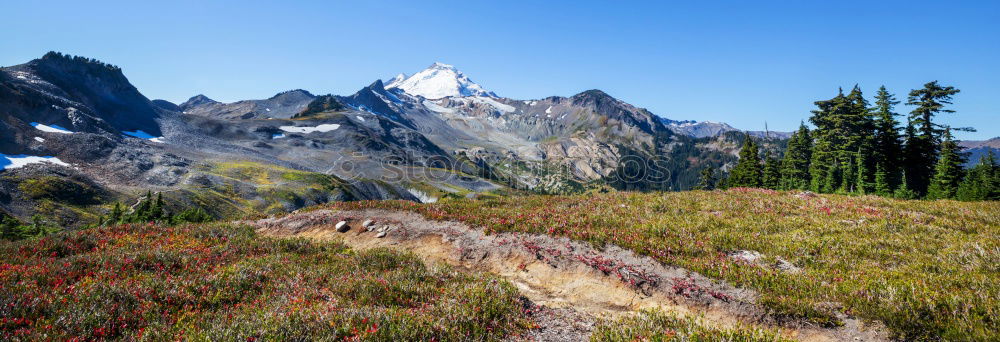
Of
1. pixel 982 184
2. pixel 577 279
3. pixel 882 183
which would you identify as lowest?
pixel 577 279

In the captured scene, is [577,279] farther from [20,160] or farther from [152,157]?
[152,157]

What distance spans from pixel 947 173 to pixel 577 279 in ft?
209

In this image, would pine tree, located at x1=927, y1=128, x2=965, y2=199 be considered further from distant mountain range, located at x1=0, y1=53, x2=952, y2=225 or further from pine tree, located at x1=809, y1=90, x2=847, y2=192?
distant mountain range, located at x1=0, y1=53, x2=952, y2=225

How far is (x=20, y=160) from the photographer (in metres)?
74.4

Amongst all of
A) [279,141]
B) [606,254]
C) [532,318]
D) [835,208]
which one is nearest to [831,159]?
[835,208]

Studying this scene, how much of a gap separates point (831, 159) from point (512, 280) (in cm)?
6525

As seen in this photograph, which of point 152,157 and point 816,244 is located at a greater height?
point 152,157

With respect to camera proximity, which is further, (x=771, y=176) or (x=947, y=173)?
(x=771, y=176)

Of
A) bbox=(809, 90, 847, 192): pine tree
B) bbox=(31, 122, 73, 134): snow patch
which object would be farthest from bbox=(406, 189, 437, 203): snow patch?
bbox=(809, 90, 847, 192): pine tree

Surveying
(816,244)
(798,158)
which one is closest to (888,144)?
(798,158)

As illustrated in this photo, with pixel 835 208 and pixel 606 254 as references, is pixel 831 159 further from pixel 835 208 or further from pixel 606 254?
pixel 606 254

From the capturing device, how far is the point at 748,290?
8.85 meters

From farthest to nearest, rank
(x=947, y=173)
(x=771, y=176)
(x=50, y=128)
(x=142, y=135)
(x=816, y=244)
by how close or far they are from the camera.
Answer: (x=142, y=135)
(x=50, y=128)
(x=771, y=176)
(x=947, y=173)
(x=816, y=244)

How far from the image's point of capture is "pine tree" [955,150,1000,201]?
44688 millimetres
